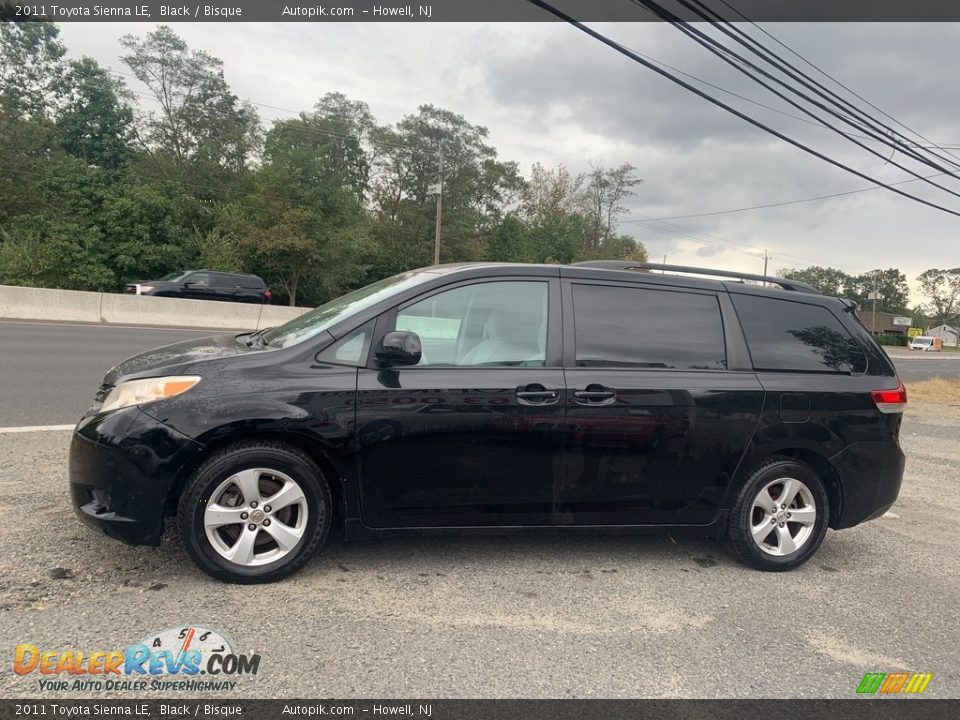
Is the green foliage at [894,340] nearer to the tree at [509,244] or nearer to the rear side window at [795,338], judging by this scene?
the tree at [509,244]

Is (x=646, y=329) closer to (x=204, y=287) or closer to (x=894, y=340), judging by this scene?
(x=204, y=287)

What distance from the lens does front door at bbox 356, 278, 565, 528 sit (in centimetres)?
323

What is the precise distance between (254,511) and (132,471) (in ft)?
1.93

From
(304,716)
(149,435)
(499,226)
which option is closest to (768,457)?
(304,716)

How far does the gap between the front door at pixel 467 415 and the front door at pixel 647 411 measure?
16 cm

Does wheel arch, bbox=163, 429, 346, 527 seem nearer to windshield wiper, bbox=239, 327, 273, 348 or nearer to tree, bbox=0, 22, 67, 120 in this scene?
windshield wiper, bbox=239, 327, 273, 348

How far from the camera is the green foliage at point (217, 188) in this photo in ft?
96.9

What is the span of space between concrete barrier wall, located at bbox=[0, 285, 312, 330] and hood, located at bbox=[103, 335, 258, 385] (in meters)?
13.7

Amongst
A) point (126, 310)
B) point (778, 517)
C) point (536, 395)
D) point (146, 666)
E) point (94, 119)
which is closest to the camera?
point (146, 666)

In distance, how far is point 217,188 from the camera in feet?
132

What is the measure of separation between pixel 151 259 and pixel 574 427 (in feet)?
102

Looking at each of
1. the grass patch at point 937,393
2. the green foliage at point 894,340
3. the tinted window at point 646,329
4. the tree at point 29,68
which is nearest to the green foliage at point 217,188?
the tree at point 29,68

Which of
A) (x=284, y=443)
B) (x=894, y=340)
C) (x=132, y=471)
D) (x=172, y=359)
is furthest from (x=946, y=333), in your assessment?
(x=132, y=471)

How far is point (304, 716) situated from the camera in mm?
2258
